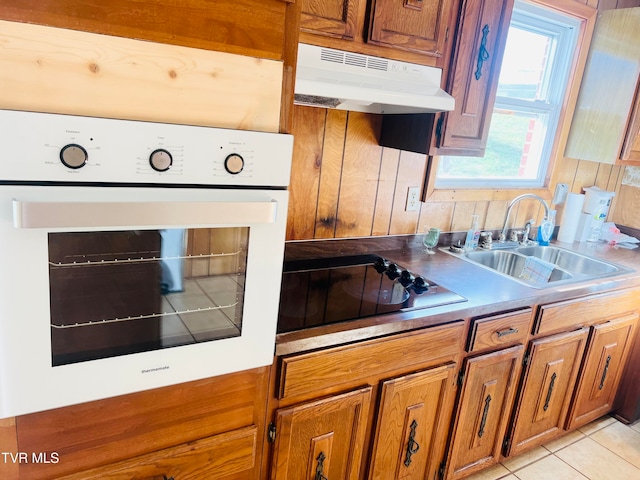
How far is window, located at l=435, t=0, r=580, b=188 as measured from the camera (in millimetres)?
2336

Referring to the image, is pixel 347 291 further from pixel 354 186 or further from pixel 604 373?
pixel 604 373

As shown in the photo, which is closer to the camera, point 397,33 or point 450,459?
Answer: point 397,33

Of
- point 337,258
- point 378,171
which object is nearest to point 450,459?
point 337,258

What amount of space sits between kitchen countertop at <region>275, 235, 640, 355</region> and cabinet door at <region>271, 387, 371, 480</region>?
0.20m

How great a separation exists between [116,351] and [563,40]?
8.61 ft

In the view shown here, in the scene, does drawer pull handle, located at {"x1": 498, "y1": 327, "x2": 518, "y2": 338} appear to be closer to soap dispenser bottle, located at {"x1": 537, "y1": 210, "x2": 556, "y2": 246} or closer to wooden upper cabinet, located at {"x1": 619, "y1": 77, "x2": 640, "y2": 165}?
soap dispenser bottle, located at {"x1": 537, "y1": 210, "x2": 556, "y2": 246}

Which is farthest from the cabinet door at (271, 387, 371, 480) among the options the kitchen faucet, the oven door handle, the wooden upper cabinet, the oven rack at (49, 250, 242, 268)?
the wooden upper cabinet

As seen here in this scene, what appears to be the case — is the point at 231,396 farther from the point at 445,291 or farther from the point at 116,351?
the point at 445,291

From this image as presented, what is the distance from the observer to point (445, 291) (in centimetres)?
171

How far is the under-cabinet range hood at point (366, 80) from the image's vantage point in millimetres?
1294

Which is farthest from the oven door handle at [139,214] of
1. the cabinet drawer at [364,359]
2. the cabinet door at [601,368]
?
the cabinet door at [601,368]

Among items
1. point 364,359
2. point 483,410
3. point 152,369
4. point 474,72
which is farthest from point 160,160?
point 483,410

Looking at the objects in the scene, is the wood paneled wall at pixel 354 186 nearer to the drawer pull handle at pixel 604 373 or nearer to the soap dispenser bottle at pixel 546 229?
the soap dispenser bottle at pixel 546 229

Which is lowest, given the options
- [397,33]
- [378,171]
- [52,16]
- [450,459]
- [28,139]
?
[450,459]
